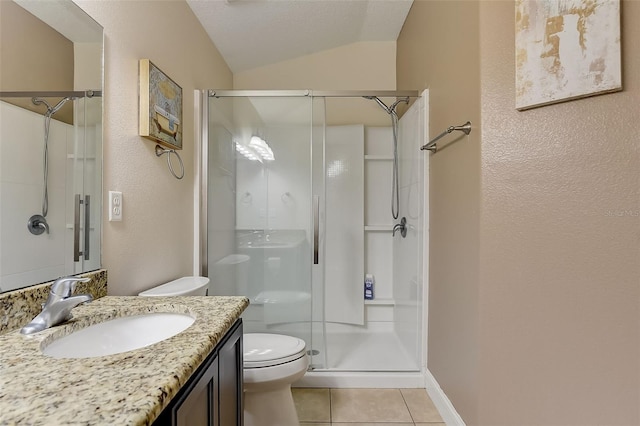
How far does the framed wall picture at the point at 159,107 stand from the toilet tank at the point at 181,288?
717 mm

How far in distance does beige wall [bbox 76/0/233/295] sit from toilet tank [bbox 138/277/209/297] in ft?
0.20

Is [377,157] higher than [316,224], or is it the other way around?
[377,157]

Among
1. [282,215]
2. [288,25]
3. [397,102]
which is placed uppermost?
[288,25]

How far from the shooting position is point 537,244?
1.13 metres

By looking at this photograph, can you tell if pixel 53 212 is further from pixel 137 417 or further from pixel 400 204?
pixel 400 204

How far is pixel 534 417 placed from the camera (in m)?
1.11

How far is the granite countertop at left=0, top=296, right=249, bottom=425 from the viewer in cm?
46

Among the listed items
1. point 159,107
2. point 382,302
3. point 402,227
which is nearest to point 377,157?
point 402,227

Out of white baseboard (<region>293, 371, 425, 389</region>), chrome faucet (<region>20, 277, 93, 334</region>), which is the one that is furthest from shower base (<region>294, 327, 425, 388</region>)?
chrome faucet (<region>20, 277, 93, 334</region>)

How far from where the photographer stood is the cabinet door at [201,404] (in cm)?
64

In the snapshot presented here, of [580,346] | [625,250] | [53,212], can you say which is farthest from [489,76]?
[53,212]

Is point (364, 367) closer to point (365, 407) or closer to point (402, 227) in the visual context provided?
point (365, 407)

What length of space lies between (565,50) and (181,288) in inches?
71.5

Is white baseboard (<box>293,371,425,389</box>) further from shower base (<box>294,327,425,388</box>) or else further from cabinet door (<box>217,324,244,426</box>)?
cabinet door (<box>217,324,244,426</box>)
